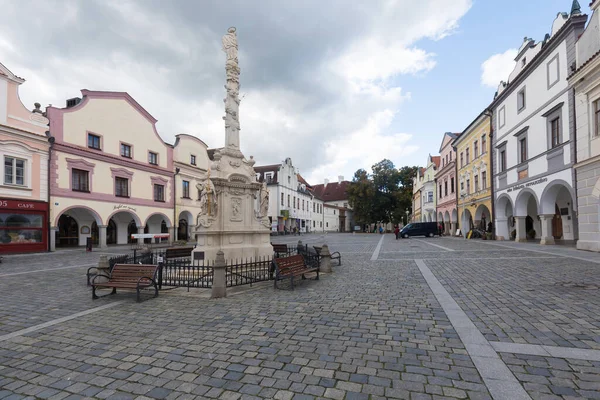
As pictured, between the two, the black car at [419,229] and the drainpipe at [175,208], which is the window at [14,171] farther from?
the black car at [419,229]

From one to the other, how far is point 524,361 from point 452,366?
0.86 metres

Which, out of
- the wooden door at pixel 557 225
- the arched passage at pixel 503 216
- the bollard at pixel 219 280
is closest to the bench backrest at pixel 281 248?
the bollard at pixel 219 280

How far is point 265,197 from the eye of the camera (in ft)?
36.7

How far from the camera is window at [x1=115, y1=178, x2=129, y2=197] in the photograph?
25891mm

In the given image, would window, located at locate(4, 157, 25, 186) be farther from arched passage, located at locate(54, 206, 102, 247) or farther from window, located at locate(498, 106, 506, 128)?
window, located at locate(498, 106, 506, 128)

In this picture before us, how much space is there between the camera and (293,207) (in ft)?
180

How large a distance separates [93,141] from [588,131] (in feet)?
103

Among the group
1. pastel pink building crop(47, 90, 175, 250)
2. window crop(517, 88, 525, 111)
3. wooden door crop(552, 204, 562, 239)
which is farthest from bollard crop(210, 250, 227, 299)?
wooden door crop(552, 204, 562, 239)

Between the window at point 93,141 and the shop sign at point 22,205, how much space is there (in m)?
5.88

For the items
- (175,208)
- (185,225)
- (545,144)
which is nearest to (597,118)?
(545,144)

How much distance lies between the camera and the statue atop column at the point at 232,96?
422 inches

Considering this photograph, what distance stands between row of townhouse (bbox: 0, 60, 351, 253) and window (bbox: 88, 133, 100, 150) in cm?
7

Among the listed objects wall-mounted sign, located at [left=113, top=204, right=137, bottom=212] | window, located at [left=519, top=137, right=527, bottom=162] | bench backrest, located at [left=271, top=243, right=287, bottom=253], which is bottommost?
bench backrest, located at [left=271, top=243, right=287, bottom=253]

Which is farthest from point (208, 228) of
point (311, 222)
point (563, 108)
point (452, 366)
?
point (311, 222)
